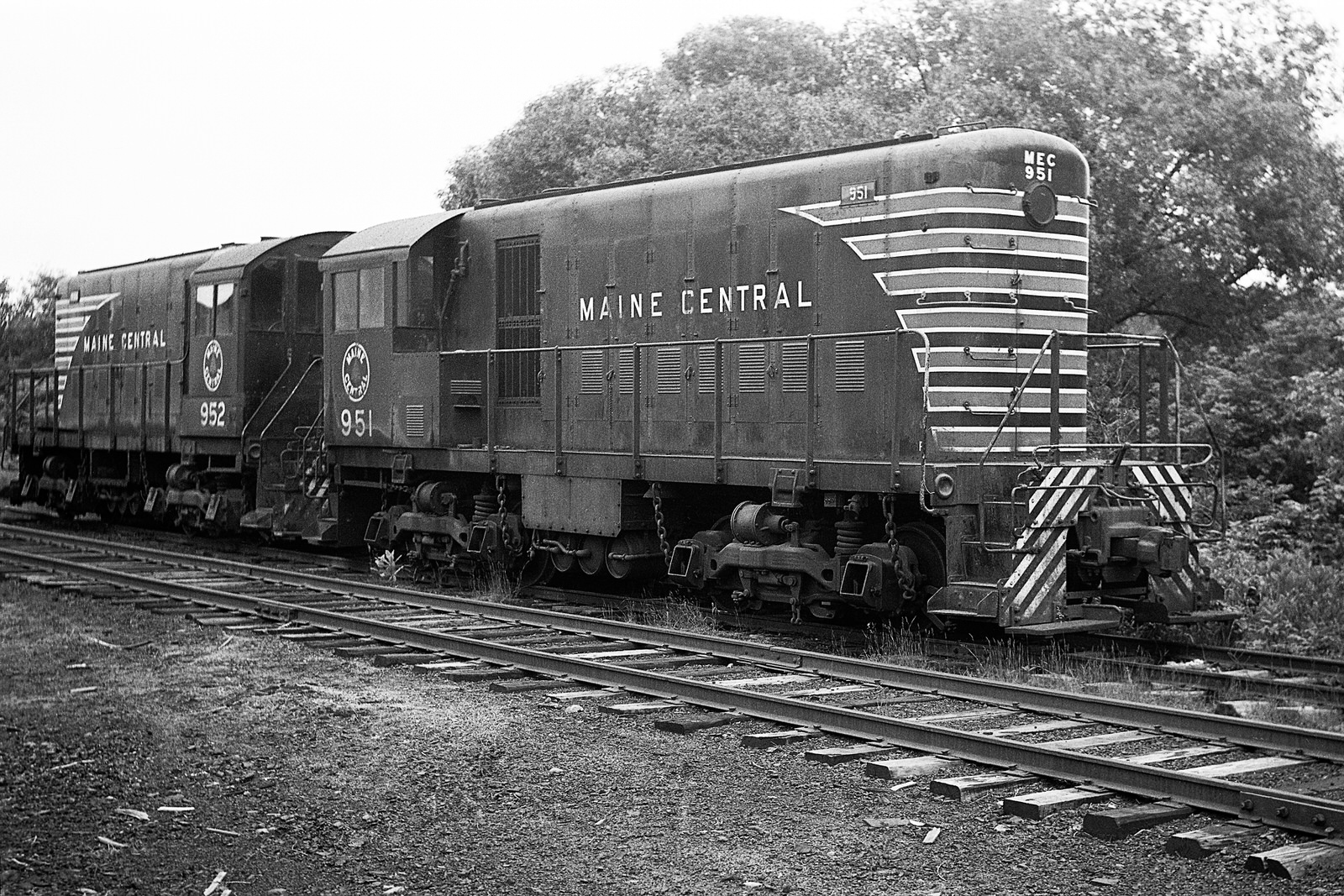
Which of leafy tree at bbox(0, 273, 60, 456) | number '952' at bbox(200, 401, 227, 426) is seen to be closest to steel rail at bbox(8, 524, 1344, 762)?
number '952' at bbox(200, 401, 227, 426)

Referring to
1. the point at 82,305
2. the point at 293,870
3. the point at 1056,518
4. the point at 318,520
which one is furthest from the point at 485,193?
the point at 293,870

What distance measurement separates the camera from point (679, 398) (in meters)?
12.1

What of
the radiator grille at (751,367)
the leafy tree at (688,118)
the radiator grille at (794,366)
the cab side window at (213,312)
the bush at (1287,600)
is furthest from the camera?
the leafy tree at (688,118)

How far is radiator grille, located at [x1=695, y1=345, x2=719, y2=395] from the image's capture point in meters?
11.8

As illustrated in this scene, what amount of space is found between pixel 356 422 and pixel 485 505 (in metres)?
2.10

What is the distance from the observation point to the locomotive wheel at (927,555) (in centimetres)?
1023

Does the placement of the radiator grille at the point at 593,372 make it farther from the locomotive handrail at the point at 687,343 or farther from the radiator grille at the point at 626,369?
the radiator grille at the point at 626,369

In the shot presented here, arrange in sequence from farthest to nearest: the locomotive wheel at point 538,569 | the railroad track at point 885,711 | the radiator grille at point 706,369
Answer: the locomotive wheel at point 538,569
the radiator grille at point 706,369
the railroad track at point 885,711

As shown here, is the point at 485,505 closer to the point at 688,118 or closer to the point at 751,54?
the point at 688,118

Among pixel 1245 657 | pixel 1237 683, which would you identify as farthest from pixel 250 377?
pixel 1237 683

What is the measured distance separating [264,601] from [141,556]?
5.14 metres

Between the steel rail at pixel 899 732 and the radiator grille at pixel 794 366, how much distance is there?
3007mm

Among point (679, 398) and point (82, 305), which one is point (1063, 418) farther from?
point (82, 305)

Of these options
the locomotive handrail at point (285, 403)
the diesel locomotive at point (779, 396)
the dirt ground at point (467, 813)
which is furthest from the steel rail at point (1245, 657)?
the locomotive handrail at point (285, 403)
